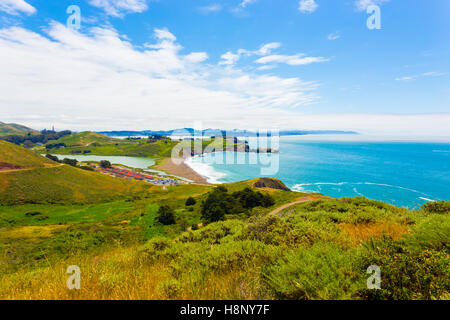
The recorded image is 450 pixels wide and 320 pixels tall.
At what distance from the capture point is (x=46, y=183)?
61969 millimetres

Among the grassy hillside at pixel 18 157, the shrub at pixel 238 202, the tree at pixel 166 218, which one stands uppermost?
the grassy hillside at pixel 18 157

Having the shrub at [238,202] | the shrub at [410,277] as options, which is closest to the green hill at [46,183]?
the shrub at [238,202]

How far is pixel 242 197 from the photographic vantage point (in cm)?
4341

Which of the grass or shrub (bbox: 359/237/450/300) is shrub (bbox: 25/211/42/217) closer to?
the grass

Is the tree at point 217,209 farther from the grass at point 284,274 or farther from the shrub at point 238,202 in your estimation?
the grass at point 284,274

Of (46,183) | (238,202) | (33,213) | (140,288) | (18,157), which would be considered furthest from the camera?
(18,157)

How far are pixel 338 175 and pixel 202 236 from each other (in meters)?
102

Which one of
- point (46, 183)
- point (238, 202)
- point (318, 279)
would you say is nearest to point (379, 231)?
point (318, 279)

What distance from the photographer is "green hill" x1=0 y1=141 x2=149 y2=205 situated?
55.1 meters

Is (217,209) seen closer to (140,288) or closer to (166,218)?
(166,218)

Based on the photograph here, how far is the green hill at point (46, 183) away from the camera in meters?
55.1

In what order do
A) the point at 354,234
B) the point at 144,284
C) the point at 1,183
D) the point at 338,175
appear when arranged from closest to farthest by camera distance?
the point at 144,284
the point at 354,234
the point at 1,183
the point at 338,175
